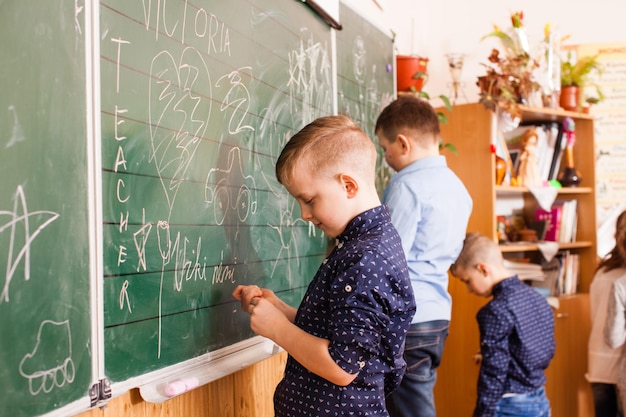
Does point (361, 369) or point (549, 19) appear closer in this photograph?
point (361, 369)

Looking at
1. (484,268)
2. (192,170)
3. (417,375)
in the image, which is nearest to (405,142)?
(484,268)

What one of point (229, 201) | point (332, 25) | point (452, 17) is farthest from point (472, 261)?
point (452, 17)

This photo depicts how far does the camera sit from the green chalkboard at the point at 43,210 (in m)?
1.23

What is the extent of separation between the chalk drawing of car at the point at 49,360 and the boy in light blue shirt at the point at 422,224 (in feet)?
4.36

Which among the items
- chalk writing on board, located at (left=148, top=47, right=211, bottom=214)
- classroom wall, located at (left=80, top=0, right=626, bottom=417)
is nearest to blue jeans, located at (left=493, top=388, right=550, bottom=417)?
chalk writing on board, located at (left=148, top=47, right=211, bottom=214)

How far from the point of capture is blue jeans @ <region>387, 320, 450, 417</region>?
2.53 meters

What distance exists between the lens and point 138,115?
5.15 feet

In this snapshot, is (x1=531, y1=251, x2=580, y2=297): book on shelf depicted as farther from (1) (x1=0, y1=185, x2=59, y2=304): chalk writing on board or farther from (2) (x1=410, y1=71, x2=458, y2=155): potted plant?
(1) (x1=0, y1=185, x2=59, y2=304): chalk writing on board

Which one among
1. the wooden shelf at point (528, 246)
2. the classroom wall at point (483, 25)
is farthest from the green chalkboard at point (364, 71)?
the classroom wall at point (483, 25)

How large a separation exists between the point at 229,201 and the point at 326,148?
0.39 meters

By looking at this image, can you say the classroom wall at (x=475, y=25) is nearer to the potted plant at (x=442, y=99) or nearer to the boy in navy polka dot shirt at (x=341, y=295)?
the potted plant at (x=442, y=99)

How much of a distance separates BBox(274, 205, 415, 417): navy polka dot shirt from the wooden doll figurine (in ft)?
9.02

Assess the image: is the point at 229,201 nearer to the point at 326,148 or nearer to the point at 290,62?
the point at 326,148

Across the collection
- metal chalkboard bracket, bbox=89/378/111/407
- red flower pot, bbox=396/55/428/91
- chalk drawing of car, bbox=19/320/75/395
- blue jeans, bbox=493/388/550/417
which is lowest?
blue jeans, bbox=493/388/550/417
